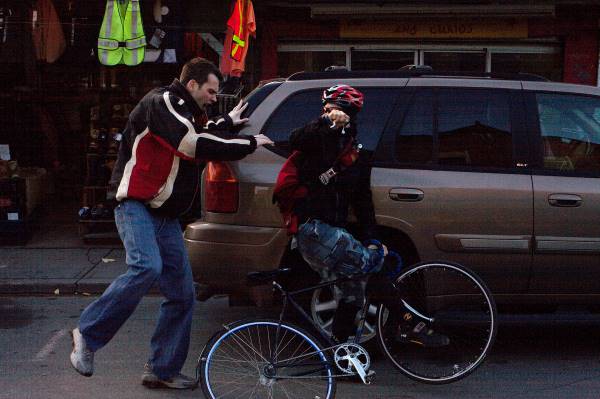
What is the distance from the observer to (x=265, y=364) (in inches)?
173

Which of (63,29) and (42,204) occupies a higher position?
(63,29)

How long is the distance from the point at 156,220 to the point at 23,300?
3529mm

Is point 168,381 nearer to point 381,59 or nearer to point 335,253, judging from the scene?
point 335,253

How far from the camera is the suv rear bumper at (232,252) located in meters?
5.55

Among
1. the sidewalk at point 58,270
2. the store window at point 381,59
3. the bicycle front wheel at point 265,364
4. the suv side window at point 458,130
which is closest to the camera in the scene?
the bicycle front wheel at point 265,364

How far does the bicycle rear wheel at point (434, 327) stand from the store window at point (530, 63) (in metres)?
6.80

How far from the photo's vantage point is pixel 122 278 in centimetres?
476

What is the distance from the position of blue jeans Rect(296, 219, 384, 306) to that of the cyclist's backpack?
13 cm

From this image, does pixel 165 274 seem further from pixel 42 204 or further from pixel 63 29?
pixel 42 204

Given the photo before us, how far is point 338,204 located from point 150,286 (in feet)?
3.88

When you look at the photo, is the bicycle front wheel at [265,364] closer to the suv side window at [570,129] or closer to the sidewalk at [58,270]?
the suv side window at [570,129]

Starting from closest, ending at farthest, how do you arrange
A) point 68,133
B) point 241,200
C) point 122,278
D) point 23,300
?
point 122,278 < point 241,200 < point 23,300 < point 68,133

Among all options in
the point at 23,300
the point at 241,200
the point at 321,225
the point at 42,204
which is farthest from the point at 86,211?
the point at 321,225

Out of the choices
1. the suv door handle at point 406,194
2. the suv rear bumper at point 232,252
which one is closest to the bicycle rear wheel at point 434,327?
the suv door handle at point 406,194
